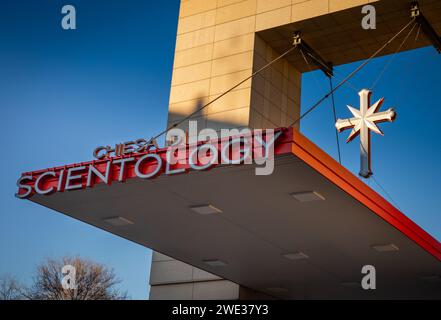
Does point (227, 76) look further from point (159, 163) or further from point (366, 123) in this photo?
point (159, 163)

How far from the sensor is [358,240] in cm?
1562

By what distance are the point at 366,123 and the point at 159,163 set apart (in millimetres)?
5336

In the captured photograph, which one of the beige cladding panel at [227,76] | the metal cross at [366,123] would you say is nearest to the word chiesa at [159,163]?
the metal cross at [366,123]

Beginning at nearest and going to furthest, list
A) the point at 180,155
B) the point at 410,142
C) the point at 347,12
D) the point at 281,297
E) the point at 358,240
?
the point at 180,155
the point at 358,240
the point at 347,12
the point at 281,297
the point at 410,142

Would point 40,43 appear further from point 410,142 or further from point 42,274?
point 410,142

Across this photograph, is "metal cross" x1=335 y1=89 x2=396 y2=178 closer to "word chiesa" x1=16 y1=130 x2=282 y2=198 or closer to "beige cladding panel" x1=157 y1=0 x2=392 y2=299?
"word chiesa" x1=16 y1=130 x2=282 y2=198

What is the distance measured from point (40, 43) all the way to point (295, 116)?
28.1 meters

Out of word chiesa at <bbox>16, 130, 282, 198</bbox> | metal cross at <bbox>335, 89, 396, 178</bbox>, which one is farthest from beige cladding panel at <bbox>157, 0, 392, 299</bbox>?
word chiesa at <bbox>16, 130, 282, 198</bbox>

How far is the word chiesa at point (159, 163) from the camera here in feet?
38.7

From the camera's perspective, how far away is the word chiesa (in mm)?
11805

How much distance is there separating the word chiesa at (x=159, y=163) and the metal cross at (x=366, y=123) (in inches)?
152

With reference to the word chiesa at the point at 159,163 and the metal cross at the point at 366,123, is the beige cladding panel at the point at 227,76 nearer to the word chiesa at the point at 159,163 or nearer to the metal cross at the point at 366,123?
the metal cross at the point at 366,123

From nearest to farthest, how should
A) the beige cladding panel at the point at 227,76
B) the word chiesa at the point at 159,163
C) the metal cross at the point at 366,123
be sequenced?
the word chiesa at the point at 159,163 → the metal cross at the point at 366,123 → the beige cladding panel at the point at 227,76
